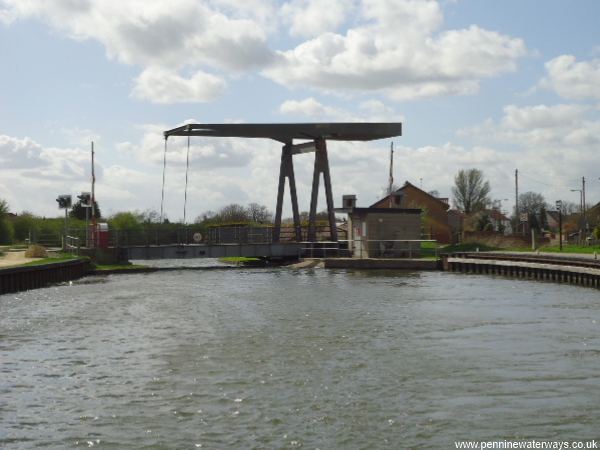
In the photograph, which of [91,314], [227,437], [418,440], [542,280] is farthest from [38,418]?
[542,280]

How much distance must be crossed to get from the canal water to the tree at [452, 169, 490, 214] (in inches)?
2512

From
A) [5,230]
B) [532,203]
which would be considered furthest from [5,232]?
[532,203]

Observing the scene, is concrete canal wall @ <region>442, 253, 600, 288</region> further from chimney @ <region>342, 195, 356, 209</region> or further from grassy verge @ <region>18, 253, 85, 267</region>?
grassy verge @ <region>18, 253, 85, 267</region>

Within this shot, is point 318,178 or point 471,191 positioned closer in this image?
point 318,178

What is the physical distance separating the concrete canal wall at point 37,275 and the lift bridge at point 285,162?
23.3ft

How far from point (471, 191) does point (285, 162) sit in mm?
47746

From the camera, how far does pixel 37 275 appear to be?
26.1 metres

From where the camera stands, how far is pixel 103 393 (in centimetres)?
959

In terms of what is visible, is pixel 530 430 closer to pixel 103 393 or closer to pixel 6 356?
pixel 103 393

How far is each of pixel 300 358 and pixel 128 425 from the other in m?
4.10

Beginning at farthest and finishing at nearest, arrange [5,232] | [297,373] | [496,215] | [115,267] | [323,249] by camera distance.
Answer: [496,215] < [5,232] < [323,249] < [115,267] < [297,373]

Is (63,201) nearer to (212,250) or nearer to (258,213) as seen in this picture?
(212,250)

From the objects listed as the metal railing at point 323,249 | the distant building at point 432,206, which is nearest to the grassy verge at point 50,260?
the metal railing at point 323,249

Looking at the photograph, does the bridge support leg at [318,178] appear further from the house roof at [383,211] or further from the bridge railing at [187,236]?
the bridge railing at [187,236]
